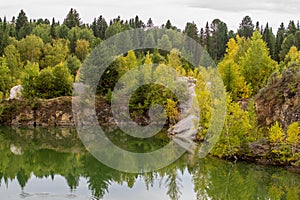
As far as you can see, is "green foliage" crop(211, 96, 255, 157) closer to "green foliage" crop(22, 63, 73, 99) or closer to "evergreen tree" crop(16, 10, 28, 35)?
"green foliage" crop(22, 63, 73, 99)

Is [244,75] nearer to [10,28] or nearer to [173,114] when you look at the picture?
[173,114]

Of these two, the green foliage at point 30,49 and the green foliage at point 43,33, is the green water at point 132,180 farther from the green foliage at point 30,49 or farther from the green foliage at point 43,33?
the green foliage at point 43,33

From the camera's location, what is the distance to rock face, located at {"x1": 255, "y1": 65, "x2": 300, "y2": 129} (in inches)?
1247

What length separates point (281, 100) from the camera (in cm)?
3356

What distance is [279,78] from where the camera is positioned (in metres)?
35.5

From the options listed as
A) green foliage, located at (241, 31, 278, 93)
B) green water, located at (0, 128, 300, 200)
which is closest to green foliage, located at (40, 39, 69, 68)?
green foliage, located at (241, 31, 278, 93)

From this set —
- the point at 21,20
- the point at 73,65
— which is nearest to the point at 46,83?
the point at 73,65

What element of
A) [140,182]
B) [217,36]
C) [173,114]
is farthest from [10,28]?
[140,182]

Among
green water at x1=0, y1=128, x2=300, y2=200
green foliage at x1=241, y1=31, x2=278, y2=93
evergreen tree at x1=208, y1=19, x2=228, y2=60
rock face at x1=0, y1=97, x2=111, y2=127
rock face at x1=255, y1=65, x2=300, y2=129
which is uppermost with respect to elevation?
evergreen tree at x1=208, y1=19, x2=228, y2=60

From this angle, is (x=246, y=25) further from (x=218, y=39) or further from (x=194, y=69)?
(x=194, y=69)

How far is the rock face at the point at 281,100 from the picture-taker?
1247 inches

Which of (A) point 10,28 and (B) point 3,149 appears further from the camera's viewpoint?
(A) point 10,28

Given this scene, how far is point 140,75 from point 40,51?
92.5 ft

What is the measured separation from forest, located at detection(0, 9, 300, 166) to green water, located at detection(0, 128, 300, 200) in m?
1.97
